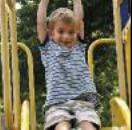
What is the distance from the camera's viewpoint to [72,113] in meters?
2.99

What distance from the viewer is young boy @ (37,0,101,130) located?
299cm

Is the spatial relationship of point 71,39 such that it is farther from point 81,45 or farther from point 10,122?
point 10,122

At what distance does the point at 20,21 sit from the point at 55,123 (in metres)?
7.87

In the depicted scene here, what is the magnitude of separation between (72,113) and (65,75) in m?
0.26

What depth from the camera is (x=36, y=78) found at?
406 inches

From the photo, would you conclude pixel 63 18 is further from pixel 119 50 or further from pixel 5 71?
pixel 5 71

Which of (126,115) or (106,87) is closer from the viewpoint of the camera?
(126,115)

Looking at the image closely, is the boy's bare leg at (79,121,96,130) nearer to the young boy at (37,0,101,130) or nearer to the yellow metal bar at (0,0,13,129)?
the young boy at (37,0,101,130)

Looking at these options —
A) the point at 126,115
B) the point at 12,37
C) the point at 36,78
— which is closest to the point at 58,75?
the point at 12,37

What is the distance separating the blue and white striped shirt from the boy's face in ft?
0.11

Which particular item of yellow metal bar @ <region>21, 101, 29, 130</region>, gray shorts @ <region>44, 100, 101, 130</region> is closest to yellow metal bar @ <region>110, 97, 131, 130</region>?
gray shorts @ <region>44, 100, 101, 130</region>

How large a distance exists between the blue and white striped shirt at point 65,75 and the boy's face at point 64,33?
33 mm

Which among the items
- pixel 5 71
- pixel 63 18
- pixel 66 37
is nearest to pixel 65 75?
pixel 66 37

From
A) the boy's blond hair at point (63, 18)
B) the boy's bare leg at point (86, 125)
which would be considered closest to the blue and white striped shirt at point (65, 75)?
the boy's blond hair at point (63, 18)
